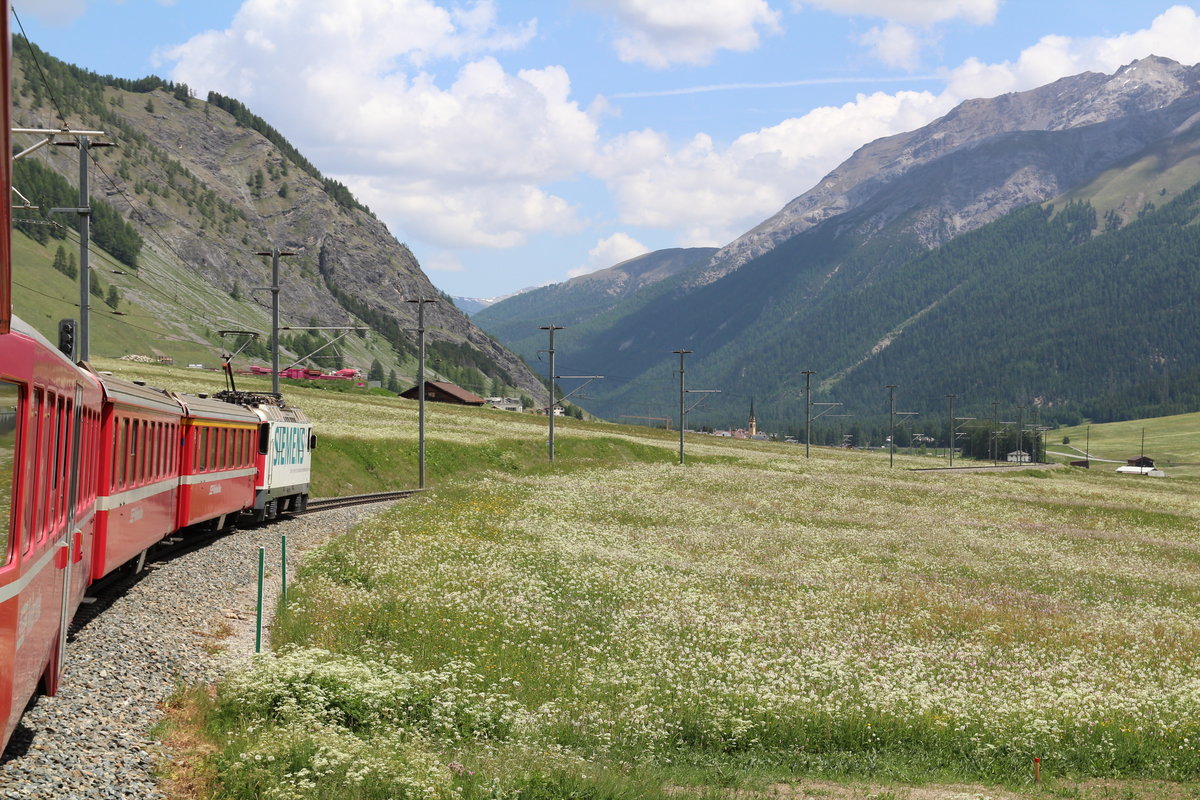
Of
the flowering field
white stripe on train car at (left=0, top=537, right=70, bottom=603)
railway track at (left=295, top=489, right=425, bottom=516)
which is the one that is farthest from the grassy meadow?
railway track at (left=295, top=489, right=425, bottom=516)

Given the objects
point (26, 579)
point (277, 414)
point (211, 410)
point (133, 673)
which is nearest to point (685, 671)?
point (133, 673)

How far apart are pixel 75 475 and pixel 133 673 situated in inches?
128

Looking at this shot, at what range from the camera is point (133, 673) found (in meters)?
14.9

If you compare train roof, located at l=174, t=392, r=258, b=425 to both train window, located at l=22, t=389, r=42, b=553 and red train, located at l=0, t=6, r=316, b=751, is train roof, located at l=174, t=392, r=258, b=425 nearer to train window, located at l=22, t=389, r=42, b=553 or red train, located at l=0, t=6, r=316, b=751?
red train, located at l=0, t=6, r=316, b=751

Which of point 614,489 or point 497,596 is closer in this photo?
point 497,596

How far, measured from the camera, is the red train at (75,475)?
8.41 metres

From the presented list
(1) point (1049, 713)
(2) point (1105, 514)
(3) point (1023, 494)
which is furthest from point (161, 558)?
(3) point (1023, 494)

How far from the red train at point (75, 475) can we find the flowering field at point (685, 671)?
A: 109 inches

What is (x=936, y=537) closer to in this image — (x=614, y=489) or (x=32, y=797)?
(x=614, y=489)

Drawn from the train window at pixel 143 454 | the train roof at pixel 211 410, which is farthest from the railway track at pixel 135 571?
the train roof at pixel 211 410

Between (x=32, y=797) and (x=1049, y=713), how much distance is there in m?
14.1

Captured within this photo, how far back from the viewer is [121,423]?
19.6 metres

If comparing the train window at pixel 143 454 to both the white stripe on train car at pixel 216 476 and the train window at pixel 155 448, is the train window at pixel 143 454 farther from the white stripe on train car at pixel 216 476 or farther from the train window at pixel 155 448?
the white stripe on train car at pixel 216 476

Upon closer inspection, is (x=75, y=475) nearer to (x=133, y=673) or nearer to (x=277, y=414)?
(x=133, y=673)
